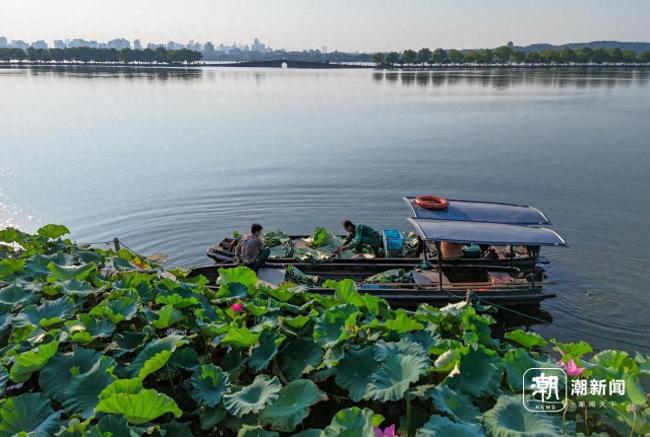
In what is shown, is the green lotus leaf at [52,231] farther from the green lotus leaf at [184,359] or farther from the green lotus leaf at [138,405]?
→ the green lotus leaf at [138,405]

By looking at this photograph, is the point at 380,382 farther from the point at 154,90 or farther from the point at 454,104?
the point at 154,90

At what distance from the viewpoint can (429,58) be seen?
166m

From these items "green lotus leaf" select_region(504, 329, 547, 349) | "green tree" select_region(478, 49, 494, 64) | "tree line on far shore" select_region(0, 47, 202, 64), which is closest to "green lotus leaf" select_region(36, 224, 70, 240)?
"green lotus leaf" select_region(504, 329, 547, 349)

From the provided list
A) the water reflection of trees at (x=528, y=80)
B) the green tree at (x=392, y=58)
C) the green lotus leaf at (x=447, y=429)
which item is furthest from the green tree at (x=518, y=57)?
the green lotus leaf at (x=447, y=429)

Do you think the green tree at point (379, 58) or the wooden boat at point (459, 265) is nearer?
the wooden boat at point (459, 265)

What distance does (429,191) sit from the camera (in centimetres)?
2323

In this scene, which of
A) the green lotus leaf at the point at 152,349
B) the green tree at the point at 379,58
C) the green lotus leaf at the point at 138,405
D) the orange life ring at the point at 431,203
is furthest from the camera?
the green tree at the point at 379,58

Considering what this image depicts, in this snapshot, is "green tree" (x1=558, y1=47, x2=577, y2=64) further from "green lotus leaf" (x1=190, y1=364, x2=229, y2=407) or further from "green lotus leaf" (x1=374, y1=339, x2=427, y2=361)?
"green lotus leaf" (x1=190, y1=364, x2=229, y2=407)

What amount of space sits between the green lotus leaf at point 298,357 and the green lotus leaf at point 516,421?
196 centimetres

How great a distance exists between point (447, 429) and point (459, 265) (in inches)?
362

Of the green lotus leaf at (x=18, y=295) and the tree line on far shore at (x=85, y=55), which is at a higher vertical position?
the tree line on far shore at (x=85, y=55)

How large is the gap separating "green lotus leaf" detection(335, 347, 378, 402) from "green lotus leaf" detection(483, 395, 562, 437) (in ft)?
4.13

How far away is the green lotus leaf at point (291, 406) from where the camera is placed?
480 cm

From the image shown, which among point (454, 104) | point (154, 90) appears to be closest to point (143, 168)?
point (454, 104)
